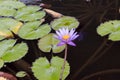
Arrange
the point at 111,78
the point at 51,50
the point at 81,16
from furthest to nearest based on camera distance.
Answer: the point at 81,16
the point at 51,50
the point at 111,78

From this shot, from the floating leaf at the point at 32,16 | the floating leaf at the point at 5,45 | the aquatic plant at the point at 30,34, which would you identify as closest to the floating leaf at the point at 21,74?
the aquatic plant at the point at 30,34

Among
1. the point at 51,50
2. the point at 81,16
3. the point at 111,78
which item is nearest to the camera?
the point at 111,78

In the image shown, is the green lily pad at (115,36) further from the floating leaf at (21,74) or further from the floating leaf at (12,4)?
the floating leaf at (12,4)

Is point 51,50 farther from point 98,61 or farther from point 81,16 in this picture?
point 81,16

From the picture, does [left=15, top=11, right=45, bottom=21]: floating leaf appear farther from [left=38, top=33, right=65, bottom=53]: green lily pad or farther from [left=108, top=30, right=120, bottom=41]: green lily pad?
[left=108, top=30, right=120, bottom=41]: green lily pad

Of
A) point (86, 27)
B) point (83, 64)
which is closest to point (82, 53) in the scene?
point (83, 64)

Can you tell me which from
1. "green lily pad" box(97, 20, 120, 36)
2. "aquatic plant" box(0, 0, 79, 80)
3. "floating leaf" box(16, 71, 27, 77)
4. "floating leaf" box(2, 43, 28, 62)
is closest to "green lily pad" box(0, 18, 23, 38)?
"aquatic plant" box(0, 0, 79, 80)
